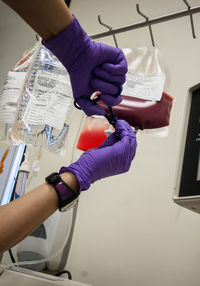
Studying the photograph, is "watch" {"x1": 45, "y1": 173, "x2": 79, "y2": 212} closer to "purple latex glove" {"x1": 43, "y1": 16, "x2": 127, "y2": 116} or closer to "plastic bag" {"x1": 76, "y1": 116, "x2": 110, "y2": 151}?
"purple latex glove" {"x1": 43, "y1": 16, "x2": 127, "y2": 116}

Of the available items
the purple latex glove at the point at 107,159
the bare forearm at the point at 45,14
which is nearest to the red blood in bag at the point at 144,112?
the purple latex glove at the point at 107,159

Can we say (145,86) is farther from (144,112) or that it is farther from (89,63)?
(89,63)

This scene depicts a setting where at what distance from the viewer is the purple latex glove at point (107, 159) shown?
0.87 m

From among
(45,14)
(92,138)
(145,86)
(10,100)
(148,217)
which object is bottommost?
(148,217)

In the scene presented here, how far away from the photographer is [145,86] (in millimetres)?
1132

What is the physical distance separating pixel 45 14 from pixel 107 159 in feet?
1.41

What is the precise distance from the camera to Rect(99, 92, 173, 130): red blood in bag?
3.54ft

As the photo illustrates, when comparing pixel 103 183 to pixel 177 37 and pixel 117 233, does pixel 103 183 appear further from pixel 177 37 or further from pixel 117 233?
pixel 177 37

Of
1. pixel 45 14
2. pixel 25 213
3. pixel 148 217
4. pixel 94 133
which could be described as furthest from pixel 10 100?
pixel 148 217

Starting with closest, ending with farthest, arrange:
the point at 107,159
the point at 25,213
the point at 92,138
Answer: the point at 25,213 → the point at 107,159 → the point at 92,138

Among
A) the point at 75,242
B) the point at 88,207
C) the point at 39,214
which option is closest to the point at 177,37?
the point at 88,207

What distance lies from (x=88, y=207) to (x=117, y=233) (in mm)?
209

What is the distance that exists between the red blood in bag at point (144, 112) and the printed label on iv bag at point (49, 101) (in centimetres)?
16

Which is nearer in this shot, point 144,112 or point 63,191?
point 63,191
